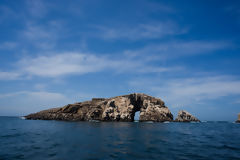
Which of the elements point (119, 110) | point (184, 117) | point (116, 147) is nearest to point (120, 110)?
point (119, 110)

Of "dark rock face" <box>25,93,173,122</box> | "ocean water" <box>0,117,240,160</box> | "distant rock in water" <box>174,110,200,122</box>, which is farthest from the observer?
"distant rock in water" <box>174,110,200,122</box>

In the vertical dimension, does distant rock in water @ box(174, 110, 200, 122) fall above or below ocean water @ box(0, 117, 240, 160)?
above

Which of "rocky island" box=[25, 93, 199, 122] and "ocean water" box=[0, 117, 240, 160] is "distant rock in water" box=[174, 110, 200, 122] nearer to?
"rocky island" box=[25, 93, 199, 122]

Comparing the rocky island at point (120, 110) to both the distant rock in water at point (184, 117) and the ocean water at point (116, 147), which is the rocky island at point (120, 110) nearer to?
the distant rock in water at point (184, 117)

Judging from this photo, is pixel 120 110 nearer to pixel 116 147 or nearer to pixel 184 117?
pixel 184 117

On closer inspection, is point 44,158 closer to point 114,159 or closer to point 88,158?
point 88,158

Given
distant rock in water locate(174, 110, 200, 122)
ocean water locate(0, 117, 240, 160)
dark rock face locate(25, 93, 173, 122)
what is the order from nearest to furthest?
ocean water locate(0, 117, 240, 160)
dark rock face locate(25, 93, 173, 122)
distant rock in water locate(174, 110, 200, 122)

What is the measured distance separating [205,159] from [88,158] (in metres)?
10.4

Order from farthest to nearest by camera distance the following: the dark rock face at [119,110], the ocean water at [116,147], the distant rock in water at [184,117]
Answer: the distant rock in water at [184,117] < the dark rock face at [119,110] < the ocean water at [116,147]

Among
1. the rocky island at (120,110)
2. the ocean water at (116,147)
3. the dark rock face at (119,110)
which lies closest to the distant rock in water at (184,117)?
the rocky island at (120,110)

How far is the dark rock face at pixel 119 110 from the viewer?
9025 centimetres

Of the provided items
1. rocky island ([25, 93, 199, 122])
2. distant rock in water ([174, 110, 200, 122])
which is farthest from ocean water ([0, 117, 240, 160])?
distant rock in water ([174, 110, 200, 122])

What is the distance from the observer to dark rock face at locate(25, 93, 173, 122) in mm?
90250

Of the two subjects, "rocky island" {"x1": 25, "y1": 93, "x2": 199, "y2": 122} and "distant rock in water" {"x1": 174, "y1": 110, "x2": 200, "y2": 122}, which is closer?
"rocky island" {"x1": 25, "y1": 93, "x2": 199, "y2": 122}
